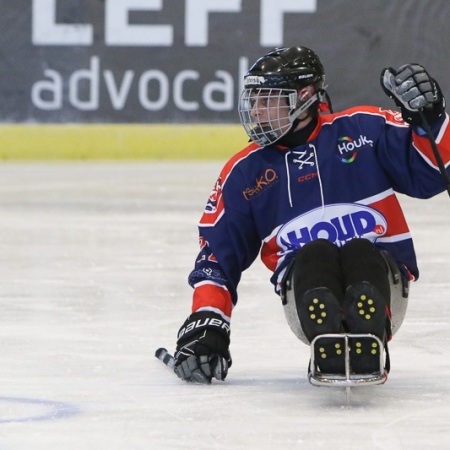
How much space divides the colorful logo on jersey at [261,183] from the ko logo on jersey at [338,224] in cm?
9

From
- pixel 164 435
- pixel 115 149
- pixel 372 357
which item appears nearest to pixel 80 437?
pixel 164 435

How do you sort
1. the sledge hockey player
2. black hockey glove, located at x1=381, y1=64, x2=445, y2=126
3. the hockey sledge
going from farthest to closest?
the sledge hockey player → black hockey glove, located at x1=381, y1=64, x2=445, y2=126 → the hockey sledge

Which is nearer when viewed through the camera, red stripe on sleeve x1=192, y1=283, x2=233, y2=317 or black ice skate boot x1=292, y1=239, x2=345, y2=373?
black ice skate boot x1=292, y1=239, x2=345, y2=373

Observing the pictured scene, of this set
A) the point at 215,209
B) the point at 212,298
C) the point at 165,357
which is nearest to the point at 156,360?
the point at 165,357

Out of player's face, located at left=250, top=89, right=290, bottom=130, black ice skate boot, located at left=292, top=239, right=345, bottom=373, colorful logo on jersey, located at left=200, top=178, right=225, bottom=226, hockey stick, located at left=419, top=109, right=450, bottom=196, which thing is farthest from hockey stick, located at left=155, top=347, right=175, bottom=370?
hockey stick, located at left=419, top=109, right=450, bottom=196

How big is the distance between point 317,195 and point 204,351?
40cm

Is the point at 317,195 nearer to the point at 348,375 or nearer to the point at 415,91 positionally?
the point at 415,91

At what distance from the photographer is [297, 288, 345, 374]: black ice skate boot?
8.04ft

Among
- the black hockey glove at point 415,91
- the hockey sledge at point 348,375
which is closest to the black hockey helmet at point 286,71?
the black hockey glove at point 415,91

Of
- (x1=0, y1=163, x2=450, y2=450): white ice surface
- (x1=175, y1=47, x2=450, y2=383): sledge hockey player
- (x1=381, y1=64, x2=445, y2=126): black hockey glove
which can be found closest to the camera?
(x1=0, y1=163, x2=450, y2=450): white ice surface

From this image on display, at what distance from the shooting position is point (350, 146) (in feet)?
9.07

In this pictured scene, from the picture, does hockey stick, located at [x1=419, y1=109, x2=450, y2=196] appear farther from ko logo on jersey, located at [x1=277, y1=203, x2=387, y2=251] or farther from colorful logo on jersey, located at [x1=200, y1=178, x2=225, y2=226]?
colorful logo on jersey, located at [x1=200, y1=178, x2=225, y2=226]

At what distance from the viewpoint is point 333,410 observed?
247 cm

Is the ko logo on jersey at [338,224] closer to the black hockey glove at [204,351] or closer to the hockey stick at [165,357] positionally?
the black hockey glove at [204,351]
